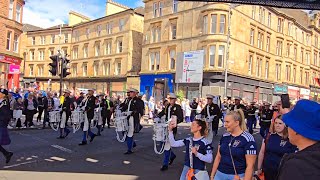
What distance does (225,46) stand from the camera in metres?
36.5

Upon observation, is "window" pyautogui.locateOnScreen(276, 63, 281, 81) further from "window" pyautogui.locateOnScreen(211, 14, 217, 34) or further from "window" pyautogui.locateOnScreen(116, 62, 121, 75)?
"window" pyautogui.locateOnScreen(116, 62, 121, 75)

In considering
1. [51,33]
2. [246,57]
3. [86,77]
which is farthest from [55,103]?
[51,33]

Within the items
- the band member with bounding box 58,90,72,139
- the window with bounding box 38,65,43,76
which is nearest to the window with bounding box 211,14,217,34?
the band member with bounding box 58,90,72,139

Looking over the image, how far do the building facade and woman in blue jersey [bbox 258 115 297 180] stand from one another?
31.8m

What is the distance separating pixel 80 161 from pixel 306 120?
805 centimetres

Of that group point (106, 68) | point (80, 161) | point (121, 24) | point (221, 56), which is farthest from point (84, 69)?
point (80, 161)

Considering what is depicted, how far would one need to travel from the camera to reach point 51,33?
63.0 meters

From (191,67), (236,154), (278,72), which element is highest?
(278,72)

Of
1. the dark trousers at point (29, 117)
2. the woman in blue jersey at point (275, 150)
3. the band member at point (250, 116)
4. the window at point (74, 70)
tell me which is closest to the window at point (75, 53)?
the window at point (74, 70)

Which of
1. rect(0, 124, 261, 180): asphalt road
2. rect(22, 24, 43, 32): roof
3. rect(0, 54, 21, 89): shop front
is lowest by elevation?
rect(0, 124, 261, 180): asphalt road

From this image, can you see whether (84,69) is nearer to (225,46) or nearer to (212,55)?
(212,55)

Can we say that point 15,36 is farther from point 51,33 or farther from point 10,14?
point 51,33

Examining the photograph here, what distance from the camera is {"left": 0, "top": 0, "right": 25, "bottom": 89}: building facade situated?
3325 centimetres

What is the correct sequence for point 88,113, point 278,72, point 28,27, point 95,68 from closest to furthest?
point 88,113, point 278,72, point 95,68, point 28,27
